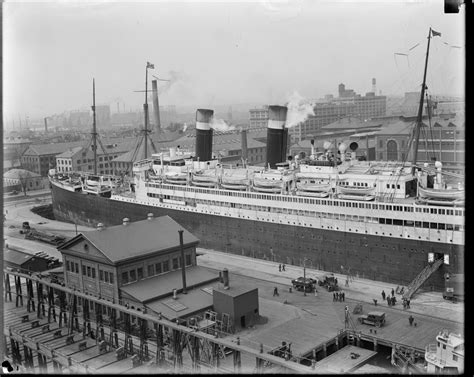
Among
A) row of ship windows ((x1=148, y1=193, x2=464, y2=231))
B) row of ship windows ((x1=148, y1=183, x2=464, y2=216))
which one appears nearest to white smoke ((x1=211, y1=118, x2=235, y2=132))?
row of ship windows ((x1=148, y1=183, x2=464, y2=216))

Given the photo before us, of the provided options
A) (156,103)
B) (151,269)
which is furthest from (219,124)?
(151,269)

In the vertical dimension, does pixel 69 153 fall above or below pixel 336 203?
above

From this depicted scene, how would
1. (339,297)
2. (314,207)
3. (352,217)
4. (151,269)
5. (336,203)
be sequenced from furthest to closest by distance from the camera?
(314,207) < (336,203) < (352,217) < (339,297) < (151,269)

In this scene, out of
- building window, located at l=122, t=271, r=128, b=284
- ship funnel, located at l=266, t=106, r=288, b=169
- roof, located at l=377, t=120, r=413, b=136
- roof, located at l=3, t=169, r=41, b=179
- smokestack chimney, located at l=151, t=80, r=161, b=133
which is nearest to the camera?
building window, located at l=122, t=271, r=128, b=284

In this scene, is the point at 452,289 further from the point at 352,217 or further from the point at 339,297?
the point at 352,217

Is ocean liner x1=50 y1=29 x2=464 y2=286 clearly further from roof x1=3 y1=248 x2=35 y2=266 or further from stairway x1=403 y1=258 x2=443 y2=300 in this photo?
roof x1=3 y1=248 x2=35 y2=266
